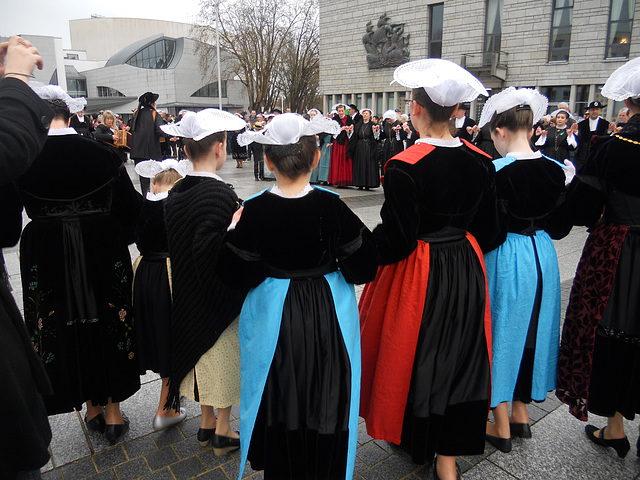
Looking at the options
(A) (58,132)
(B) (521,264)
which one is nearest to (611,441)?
(B) (521,264)

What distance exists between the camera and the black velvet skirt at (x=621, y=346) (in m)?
2.55

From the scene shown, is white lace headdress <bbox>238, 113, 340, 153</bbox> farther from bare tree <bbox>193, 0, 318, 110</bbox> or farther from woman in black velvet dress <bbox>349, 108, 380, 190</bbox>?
bare tree <bbox>193, 0, 318, 110</bbox>

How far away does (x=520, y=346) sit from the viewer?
2.71 metres

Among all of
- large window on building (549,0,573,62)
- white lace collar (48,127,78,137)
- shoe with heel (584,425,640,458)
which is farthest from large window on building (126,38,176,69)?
shoe with heel (584,425,640,458)

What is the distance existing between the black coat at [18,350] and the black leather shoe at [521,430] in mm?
2576

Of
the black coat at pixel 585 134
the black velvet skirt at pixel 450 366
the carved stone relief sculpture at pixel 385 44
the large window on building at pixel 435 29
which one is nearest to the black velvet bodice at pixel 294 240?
the black velvet skirt at pixel 450 366

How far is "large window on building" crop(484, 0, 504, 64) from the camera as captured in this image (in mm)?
24688

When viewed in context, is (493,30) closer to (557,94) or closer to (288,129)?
(557,94)

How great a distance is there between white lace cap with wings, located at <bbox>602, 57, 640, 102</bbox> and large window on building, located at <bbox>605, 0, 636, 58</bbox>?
22.3 meters

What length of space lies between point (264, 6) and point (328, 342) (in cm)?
3901

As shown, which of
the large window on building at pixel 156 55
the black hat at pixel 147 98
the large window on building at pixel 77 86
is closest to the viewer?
the black hat at pixel 147 98

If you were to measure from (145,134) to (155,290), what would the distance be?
26.8 ft

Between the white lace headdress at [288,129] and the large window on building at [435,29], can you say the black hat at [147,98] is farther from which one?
Answer: the large window on building at [435,29]

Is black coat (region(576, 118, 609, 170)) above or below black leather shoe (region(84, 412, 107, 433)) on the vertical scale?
above
